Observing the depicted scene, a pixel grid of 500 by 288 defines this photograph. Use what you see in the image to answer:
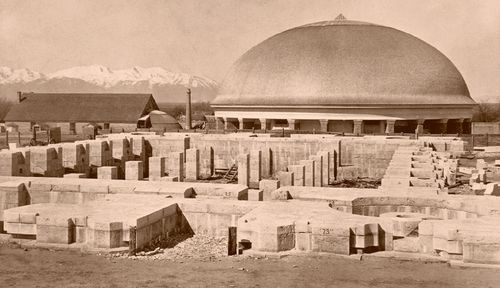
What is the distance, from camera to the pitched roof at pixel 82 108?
6044cm

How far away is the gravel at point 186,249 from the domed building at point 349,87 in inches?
1242

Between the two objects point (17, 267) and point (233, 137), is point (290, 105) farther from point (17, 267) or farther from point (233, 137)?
point (17, 267)

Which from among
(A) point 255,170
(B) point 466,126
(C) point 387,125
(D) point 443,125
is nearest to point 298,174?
(A) point 255,170

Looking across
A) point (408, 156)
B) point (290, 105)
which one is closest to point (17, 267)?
point (408, 156)

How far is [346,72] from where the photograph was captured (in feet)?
148

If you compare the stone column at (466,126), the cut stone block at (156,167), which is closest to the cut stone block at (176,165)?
the cut stone block at (156,167)

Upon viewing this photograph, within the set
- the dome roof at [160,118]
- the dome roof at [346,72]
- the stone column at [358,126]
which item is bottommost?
the stone column at [358,126]

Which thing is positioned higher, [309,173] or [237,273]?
[309,173]

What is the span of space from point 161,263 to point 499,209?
24.8 ft

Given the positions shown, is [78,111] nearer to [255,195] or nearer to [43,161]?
[43,161]

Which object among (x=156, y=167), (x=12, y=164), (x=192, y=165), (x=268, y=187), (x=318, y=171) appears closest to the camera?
(x=268, y=187)

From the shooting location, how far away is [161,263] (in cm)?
1059

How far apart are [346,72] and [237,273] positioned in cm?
3698

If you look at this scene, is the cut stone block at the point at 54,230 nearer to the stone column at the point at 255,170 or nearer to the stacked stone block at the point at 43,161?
the stacked stone block at the point at 43,161
